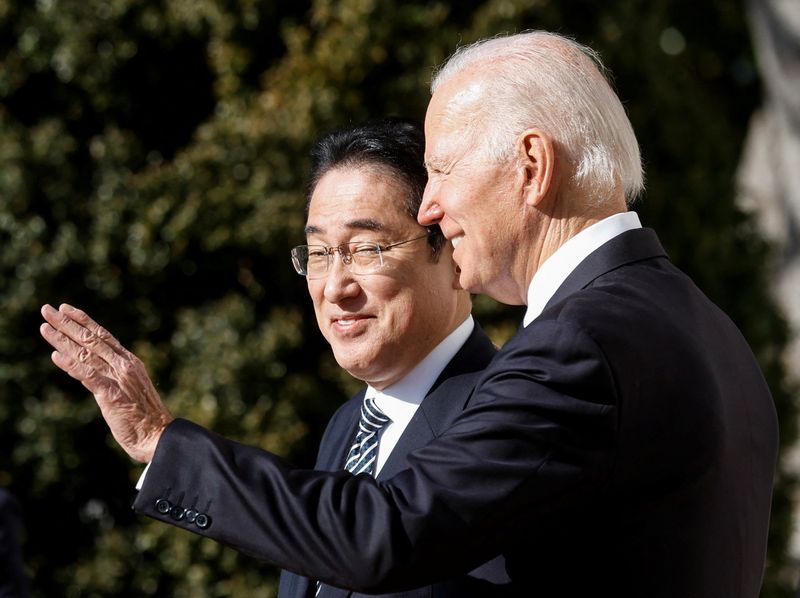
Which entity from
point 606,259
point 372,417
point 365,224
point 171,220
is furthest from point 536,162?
point 171,220

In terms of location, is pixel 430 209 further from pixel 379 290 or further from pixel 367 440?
pixel 367 440

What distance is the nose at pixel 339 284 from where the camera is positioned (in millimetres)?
2721

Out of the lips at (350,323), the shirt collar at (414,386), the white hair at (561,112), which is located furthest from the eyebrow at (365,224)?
the white hair at (561,112)

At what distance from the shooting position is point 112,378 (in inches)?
82.6

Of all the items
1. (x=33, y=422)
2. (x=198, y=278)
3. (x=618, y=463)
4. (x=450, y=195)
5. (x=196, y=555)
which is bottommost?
(x=196, y=555)

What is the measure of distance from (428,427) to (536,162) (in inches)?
31.7

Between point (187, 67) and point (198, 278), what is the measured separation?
1348 mm

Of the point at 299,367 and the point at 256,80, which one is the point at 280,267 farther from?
the point at 256,80

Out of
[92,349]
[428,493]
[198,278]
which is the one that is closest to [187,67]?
[198,278]

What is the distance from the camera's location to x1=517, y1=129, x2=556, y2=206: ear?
2.01m

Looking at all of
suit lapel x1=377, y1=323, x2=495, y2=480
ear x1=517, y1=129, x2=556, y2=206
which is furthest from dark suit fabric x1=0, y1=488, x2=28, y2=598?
ear x1=517, y1=129, x2=556, y2=206

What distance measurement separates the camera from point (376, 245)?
2721 mm

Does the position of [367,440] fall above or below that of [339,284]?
below

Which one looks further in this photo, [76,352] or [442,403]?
[442,403]
